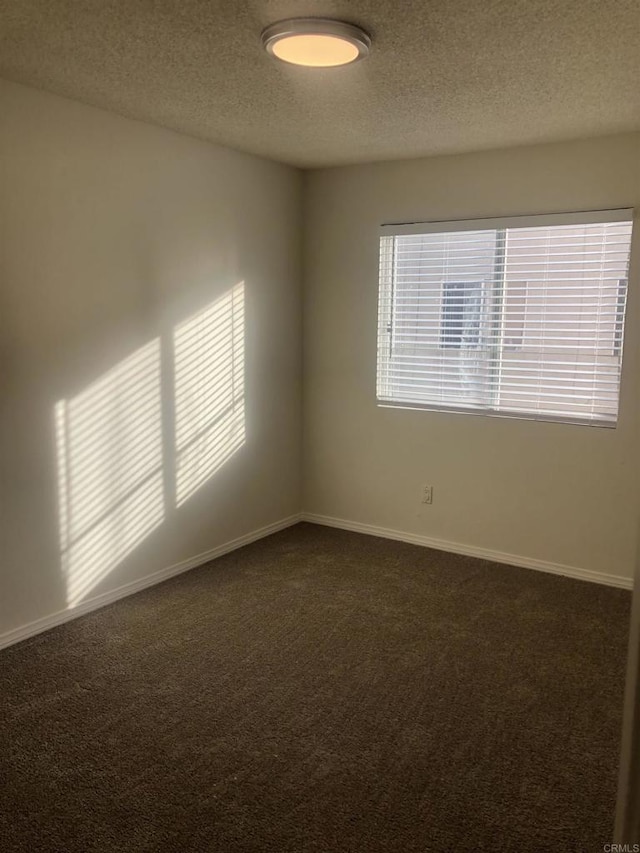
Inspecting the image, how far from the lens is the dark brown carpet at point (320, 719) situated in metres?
2.03

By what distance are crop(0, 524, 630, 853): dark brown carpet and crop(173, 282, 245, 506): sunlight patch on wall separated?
0.69 metres

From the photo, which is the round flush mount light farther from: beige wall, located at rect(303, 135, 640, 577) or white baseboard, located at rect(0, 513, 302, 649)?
white baseboard, located at rect(0, 513, 302, 649)

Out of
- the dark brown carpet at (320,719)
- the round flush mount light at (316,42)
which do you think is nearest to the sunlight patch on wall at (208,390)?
the dark brown carpet at (320,719)

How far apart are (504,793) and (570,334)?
8.32 ft

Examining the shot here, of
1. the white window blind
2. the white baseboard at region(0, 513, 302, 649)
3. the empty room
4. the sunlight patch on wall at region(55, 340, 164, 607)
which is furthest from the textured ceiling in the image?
the white baseboard at region(0, 513, 302, 649)

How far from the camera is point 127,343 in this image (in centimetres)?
351

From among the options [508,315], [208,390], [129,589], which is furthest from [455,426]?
[129,589]

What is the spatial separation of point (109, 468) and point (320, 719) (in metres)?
1.67

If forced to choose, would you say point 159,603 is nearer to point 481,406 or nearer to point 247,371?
point 247,371

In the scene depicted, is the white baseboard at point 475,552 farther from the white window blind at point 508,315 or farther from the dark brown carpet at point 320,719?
the white window blind at point 508,315

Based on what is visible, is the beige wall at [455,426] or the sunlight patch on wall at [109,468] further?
the beige wall at [455,426]

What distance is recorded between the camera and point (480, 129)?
3.53m

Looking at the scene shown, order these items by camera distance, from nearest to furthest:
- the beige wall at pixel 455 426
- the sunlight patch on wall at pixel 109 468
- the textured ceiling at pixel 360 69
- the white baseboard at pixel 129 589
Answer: the textured ceiling at pixel 360 69 → the white baseboard at pixel 129 589 → the sunlight patch on wall at pixel 109 468 → the beige wall at pixel 455 426

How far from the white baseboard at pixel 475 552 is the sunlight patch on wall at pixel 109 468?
149cm
